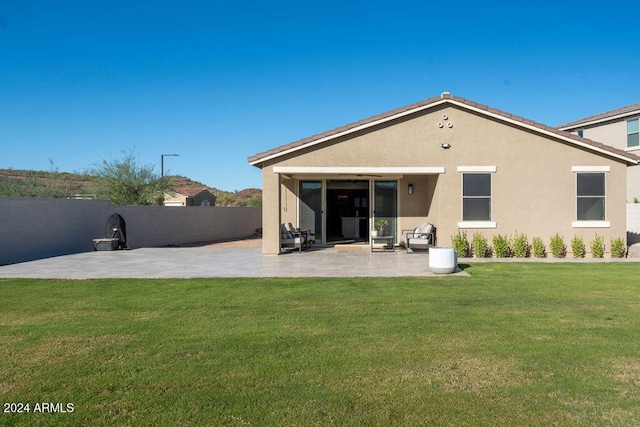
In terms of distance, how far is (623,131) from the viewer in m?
28.8

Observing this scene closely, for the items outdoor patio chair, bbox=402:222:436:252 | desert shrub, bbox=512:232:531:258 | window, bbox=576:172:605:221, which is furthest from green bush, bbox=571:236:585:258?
outdoor patio chair, bbox=402:222:436:252

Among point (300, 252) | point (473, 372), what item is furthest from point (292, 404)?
point (300, 252)

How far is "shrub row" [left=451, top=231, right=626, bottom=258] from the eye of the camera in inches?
617

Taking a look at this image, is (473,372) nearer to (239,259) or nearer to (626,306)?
(626,306)

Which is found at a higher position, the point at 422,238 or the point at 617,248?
the point at 422,238

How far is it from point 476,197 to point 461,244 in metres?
1.71

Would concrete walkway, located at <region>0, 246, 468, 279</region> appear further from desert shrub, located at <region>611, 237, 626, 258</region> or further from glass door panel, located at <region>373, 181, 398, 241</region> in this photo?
desert shrub, located at <region>611, 237, 626, 258</region>

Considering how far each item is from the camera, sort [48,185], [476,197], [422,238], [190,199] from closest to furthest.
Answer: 1. [476,197]
2. [422,238]
3. [48,185]
4. [190,199]

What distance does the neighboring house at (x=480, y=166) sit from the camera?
630 inches

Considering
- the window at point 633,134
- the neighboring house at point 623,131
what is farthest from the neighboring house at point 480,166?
the neighboring house at point 623,131

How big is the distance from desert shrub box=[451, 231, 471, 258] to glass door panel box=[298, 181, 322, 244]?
17.6 feet

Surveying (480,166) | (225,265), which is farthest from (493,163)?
(225,265)

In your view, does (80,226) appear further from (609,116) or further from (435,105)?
(609,116)

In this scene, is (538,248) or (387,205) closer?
(538,248)
